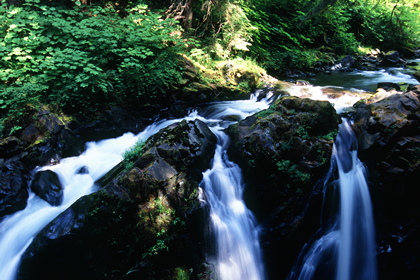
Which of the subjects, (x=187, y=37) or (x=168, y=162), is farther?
(x=187, y=37)

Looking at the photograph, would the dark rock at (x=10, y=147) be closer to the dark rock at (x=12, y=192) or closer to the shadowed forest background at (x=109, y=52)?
the shadowed forest background at (x=109, y=52)

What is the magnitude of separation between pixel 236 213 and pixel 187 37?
628 cm

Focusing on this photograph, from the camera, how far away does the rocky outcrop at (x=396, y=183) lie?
4234 millimetres

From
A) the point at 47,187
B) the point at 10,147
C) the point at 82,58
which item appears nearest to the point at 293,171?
the point at 47,187

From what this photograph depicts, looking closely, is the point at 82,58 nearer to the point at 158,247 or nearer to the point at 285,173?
the point at 158,247

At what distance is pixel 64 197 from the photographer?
4.20m

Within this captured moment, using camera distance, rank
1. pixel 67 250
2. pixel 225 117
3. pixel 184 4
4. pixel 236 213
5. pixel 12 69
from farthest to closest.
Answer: pixel 184 4
pixel 225 117
pixel 12 69
pixel 236 213
pixel 67 250

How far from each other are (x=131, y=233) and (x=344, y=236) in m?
3.77

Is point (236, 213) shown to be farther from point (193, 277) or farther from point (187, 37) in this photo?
point (187, 37)

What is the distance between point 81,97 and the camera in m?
5.48

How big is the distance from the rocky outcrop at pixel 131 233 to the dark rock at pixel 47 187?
2.64ft

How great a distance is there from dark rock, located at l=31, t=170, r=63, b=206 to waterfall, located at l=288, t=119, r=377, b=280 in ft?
14.2

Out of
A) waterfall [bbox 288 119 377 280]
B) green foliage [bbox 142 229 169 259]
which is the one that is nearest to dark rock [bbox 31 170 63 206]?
green foliage [bbox 142 229 169 259]

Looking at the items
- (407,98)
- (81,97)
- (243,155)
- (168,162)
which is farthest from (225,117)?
(407,98)
